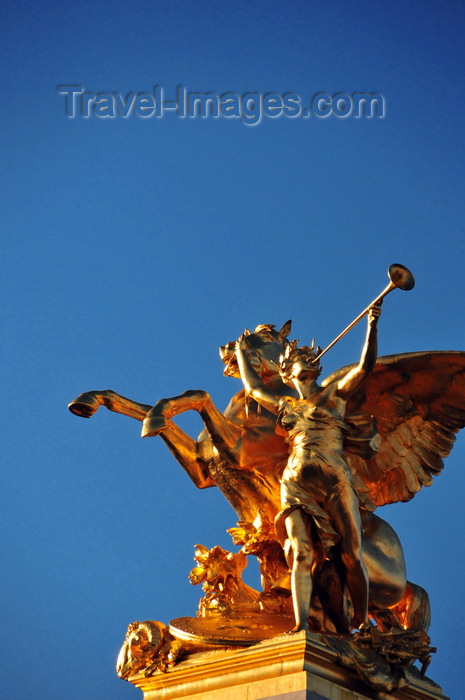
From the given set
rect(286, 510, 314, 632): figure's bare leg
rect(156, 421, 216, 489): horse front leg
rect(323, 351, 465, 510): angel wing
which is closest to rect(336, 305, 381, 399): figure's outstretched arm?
rect(323, 351, 465, 510): angel wing

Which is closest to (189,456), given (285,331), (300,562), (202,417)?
(202,417)

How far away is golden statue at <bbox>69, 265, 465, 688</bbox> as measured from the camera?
40.0ft

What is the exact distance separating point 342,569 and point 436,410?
2183 millimetres

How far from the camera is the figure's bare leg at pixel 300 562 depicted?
39.0 feet

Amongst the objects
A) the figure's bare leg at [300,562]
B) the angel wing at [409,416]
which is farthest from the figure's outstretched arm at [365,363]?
the figure's bare leg at [300,562]

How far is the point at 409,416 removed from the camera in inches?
539

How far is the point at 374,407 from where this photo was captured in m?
13.6

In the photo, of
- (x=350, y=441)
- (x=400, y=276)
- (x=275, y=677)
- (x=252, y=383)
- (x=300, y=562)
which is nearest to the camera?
(x=275, y=677)

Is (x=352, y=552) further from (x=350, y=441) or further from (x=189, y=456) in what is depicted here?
(x=189, y=456)

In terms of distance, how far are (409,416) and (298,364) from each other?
1576 millimetres

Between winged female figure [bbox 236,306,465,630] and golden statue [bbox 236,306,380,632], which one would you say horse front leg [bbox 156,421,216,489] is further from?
golden statue [bbox 236,306,380,632]

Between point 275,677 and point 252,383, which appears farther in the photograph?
point 252,383

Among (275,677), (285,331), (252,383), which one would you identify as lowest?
(275,677)

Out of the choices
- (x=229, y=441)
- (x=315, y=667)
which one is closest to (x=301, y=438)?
(x=229, y=441)
